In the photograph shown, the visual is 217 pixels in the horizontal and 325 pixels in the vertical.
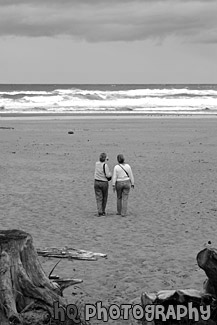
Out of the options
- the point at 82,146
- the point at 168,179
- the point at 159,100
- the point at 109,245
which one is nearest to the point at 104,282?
the point at 109,245

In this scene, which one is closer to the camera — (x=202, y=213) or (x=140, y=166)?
(x=202, y=213)

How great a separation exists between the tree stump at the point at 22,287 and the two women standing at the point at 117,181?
6690 millimetres

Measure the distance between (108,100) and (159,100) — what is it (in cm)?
737

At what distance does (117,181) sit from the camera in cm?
1359

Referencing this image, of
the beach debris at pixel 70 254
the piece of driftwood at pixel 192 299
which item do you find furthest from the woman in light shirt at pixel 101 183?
the piece of driftwood at pixel 192 299

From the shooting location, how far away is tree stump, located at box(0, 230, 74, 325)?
6.52m

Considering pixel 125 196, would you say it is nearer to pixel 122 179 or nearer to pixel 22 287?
pixel 122 179

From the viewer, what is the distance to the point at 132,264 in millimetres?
9789

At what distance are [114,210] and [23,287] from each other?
7.98m

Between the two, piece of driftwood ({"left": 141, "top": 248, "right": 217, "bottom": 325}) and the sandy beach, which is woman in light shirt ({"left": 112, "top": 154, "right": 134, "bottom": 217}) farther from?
piece of driftwood ({"left": 141, "top": 248, "right": 217, "bottom": 325})

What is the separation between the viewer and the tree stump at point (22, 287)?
652 cm

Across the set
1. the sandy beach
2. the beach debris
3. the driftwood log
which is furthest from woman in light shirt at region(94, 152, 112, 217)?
the driftwood log

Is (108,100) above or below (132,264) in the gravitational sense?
above

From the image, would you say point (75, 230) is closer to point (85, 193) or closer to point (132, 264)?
point (132, 264)
